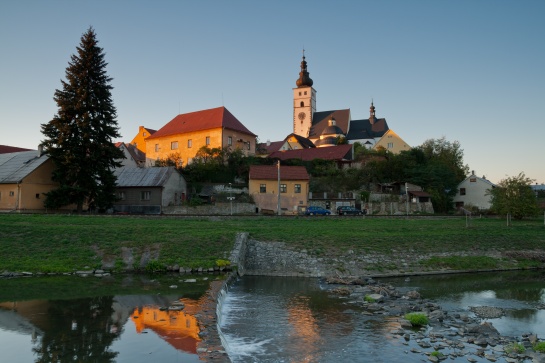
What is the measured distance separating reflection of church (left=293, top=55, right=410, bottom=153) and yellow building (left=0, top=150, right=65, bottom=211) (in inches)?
2272

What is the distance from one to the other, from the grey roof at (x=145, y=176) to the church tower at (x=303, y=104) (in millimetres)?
65530

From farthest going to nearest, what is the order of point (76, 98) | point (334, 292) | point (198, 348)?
point (76, 98)
point (334, 292)
point (198, 348)

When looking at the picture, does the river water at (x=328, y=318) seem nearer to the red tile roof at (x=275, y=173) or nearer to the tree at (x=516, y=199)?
the tree at (x=516, y=199)

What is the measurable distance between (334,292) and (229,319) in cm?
705

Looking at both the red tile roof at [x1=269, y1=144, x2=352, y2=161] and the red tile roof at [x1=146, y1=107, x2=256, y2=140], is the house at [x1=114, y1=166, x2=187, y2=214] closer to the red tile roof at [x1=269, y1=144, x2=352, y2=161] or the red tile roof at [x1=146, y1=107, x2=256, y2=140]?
the red tile roof at [x1=146, y1=107, x2=256, y2=140]

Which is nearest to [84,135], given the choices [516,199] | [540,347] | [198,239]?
[198,239]

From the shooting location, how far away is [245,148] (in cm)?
7056

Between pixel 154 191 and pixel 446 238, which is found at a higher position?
pixel 154 191

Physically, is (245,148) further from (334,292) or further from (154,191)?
(334,292)

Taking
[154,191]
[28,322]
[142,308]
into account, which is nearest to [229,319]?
[142,308]

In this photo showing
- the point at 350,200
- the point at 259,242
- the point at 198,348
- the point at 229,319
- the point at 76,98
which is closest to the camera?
the point at 198,348

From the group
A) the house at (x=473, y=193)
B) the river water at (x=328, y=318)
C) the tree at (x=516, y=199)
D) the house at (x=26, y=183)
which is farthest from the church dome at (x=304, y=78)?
the river water at (x=328, y=318)

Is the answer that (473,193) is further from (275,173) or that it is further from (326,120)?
(326,120)

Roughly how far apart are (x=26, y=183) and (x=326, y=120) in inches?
3143
